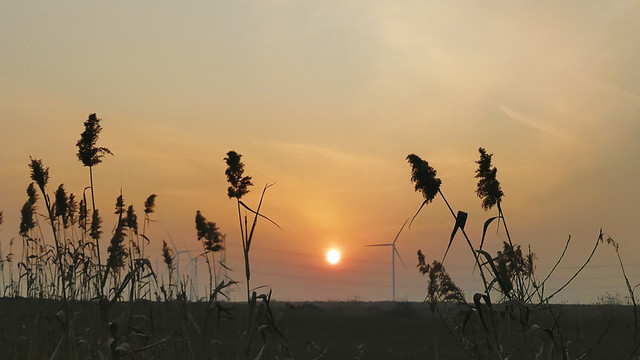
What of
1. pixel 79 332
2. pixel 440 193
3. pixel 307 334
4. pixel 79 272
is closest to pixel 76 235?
pixel 79 272

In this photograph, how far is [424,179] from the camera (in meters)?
4.12

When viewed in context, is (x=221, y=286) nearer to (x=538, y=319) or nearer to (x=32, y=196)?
(x=538, y=319)

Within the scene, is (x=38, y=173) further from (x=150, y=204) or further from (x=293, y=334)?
(x=293, y=334)

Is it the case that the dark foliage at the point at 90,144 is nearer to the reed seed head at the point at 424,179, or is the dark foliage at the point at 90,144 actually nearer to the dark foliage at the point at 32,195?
the reed seed head at the point at 424,179

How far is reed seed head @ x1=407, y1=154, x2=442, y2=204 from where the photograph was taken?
410 centimetres

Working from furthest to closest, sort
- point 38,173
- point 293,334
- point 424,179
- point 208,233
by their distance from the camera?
point 293,334, point 208,233, point 38,173, point 424,179

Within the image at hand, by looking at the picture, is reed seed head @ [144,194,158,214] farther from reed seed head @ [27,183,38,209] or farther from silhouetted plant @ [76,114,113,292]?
silhouetted plant @ [76,114,113,292]

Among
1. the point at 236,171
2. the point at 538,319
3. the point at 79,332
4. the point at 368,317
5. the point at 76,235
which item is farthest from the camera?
the point at 368,317

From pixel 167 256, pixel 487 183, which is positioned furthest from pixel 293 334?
pixel 487 183

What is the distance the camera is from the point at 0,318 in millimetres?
11922

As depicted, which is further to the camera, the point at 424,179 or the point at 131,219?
the point at 131,219

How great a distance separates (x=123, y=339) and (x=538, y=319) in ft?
13.7

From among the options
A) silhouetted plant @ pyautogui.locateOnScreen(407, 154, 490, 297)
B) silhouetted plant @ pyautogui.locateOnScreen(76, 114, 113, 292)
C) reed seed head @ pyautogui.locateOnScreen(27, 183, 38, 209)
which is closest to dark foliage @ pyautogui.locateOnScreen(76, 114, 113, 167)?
silhouetted plant @ pyautogui.locateOnScreen(76, 114, 113, 292)

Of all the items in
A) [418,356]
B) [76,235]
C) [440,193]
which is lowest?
[418,356]
